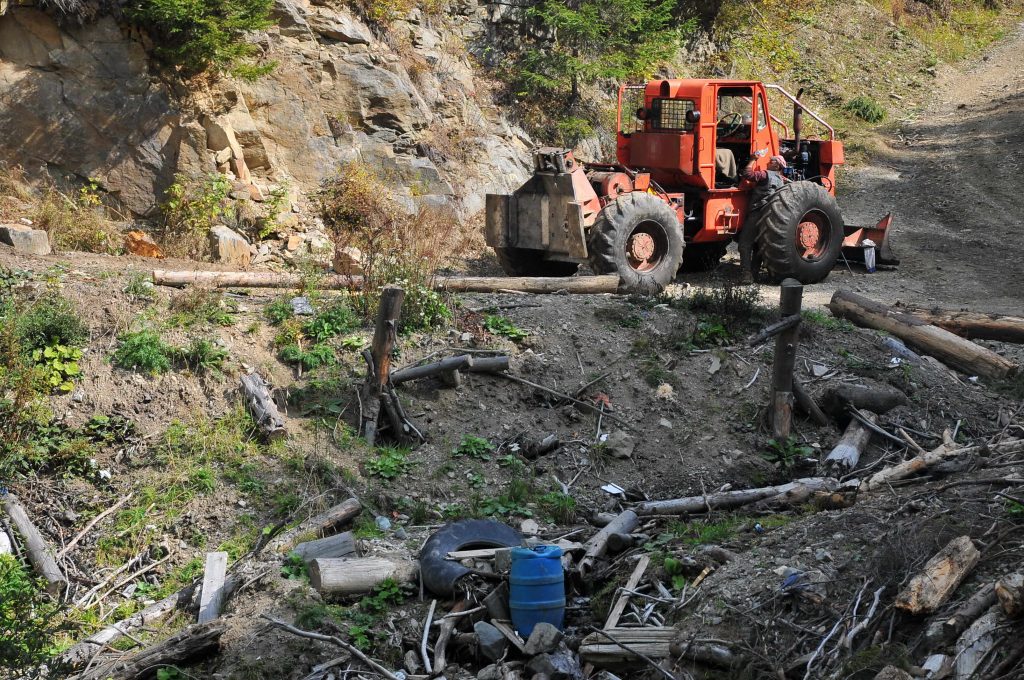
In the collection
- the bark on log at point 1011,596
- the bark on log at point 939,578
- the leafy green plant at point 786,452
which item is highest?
the bark on log at point 1011,596

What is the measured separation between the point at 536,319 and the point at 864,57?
19955 millimetres

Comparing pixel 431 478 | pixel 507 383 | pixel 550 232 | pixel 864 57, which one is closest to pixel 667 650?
pixel 431 478

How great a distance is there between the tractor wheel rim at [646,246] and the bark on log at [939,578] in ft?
24.0

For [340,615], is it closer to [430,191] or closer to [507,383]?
[507,383]

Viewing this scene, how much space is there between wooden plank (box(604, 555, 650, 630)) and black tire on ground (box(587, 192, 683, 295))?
539 cm

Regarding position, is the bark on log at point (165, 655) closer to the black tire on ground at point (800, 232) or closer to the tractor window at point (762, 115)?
the black tire on ground at point (800, 232)

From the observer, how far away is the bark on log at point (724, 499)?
24.1 ft

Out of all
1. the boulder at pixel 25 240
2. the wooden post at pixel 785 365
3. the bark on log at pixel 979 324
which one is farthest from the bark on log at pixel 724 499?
the boulder at pixel 25 240

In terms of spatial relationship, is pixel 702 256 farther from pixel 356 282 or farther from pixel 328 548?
pixel 328 548

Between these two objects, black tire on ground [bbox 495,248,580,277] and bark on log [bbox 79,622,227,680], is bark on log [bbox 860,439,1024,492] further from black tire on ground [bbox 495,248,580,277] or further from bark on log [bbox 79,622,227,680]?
black tire on ground [bbox 495,248,580,277]

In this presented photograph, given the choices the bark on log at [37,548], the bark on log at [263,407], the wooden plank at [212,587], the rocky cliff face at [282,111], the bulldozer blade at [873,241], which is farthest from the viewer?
the bulldozer blade at [873,241]

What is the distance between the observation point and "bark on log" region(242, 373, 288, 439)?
7965 millimetres

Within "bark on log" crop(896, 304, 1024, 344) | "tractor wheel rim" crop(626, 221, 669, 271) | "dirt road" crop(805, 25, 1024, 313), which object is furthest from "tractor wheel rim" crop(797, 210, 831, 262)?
"bark on log" crop(896, 304, 1024, 344)

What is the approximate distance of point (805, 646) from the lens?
16.0ft
